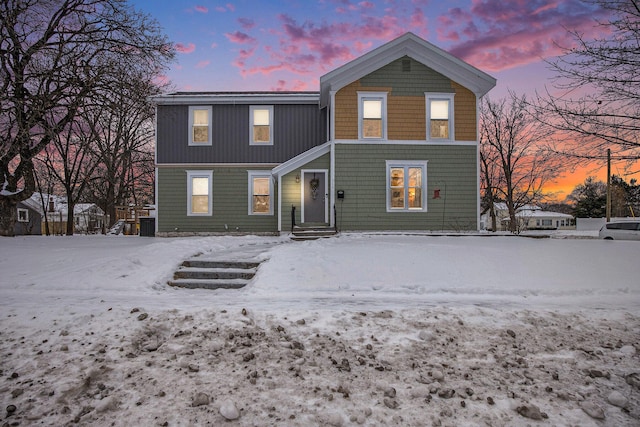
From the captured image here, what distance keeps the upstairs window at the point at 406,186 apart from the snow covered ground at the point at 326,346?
5.91m

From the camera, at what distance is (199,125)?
15.1 metres

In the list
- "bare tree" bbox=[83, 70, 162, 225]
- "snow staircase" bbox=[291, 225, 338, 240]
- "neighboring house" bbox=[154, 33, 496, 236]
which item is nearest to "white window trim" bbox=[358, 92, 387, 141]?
"neighboring house" bbox=[154, 33, 496, 236]

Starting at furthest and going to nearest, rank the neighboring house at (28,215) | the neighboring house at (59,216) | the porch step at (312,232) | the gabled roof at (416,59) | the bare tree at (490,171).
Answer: the neighboring house at (28,215), the neighboring house at (59,216), the bare tree at (490,171), the gabled roof at (416,59), the porch step at (312,232)

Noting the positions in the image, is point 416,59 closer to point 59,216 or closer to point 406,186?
point 406,186

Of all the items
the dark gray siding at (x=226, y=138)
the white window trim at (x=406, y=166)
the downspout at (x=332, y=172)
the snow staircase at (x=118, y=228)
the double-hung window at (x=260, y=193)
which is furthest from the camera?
the snow staircase at (x=118, y=228)

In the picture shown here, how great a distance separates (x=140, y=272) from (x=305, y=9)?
14.4 metres

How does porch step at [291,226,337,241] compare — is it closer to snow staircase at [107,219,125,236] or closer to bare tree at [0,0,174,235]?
bare tree at [0,0,174,235]

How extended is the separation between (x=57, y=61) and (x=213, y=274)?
824 centimetres

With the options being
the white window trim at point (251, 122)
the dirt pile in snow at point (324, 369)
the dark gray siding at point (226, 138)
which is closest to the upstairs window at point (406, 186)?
the dark gray siding at point (226, 138)

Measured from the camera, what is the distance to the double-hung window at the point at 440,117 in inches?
524

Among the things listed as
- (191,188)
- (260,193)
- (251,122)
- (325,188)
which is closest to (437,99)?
(325,188)

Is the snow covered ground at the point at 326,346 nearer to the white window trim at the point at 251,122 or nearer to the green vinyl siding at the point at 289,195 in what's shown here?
the green vinyl siding at the point at 289,195

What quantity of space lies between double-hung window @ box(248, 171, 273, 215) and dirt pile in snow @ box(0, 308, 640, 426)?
10.3m

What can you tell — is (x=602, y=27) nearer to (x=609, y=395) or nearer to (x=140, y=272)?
(x=609, y=395)
